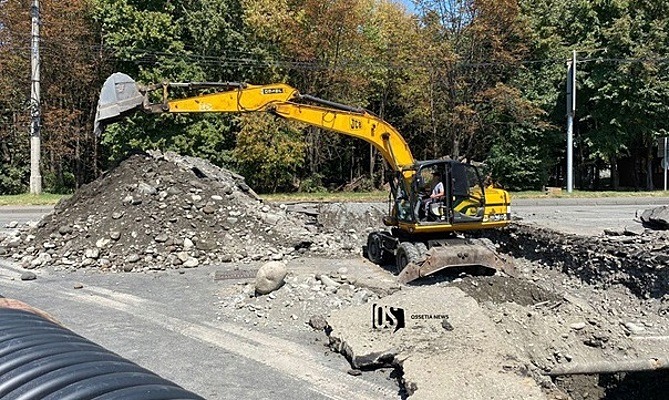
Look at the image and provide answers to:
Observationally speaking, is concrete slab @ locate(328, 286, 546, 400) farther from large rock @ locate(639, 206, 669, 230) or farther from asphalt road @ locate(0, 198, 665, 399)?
large rock @ locate(639, 206, 669, 230)

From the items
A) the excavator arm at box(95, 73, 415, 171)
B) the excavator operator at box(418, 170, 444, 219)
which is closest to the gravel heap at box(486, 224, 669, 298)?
the excavator operator at box(418, 170, 444, 219)

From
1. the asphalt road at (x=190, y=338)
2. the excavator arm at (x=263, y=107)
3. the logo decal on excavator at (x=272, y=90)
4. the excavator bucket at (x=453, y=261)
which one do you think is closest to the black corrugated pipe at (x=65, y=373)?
the asphalt road at (x=190, y=338)

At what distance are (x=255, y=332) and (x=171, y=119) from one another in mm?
21451

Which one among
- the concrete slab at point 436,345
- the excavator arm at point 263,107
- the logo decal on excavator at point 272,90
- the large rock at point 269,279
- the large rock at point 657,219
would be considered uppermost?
the logo decal on excavator at point 272,90

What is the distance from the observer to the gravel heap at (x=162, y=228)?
11305 millimetres

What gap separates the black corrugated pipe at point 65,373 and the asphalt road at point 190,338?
8.35 feet

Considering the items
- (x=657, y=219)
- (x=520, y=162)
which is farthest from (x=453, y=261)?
(x=520, y=162)

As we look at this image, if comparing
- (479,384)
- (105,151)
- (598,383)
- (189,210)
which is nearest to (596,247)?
(598,383)

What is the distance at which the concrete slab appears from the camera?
483 centimetres

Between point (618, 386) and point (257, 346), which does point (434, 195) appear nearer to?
point (257, 346)

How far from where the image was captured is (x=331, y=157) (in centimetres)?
3181

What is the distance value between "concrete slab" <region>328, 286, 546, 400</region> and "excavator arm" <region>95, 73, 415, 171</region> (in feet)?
16.8

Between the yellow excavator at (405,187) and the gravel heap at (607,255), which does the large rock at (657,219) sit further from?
the yellow excavator at (405,187)

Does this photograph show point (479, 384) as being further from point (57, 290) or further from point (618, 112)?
point (618, 112)
